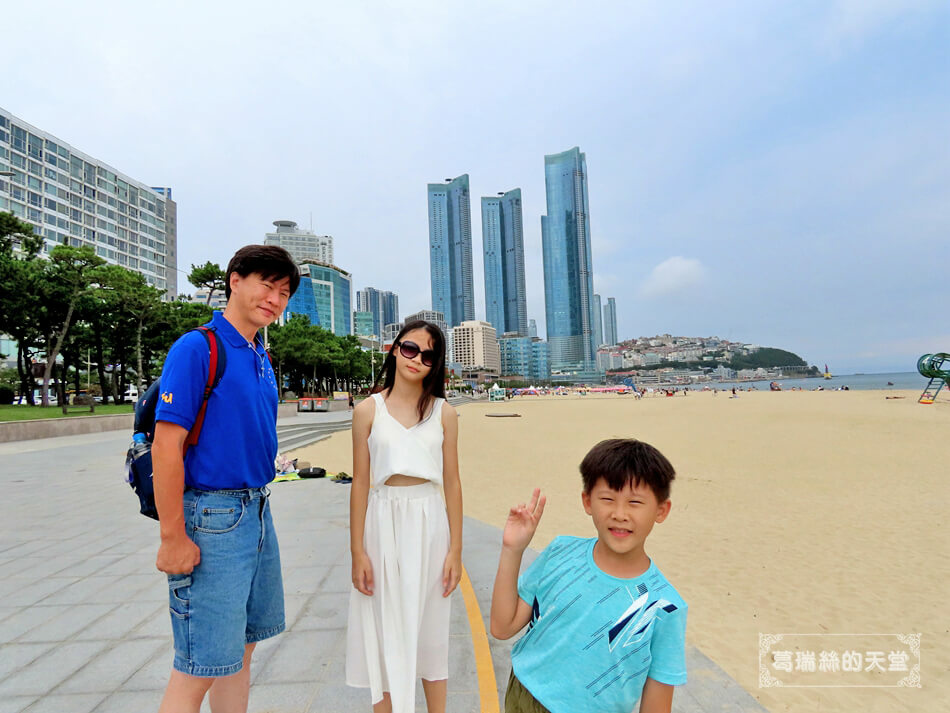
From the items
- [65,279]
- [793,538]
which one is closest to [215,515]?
[793,538]

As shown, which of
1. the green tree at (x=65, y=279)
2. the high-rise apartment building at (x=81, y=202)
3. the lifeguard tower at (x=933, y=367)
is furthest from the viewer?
the high-rise apartment building at (x=81, y=202)

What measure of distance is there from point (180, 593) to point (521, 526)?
1140 millimetres

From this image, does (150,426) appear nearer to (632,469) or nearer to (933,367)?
(632,469)

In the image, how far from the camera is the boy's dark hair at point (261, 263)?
1811mm

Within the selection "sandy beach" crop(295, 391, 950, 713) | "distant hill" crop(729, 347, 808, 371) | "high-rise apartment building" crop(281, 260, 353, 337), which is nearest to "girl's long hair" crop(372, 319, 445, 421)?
"sandy beach" crop(295, 391, 950, 713)

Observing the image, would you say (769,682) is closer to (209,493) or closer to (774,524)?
(209,493)

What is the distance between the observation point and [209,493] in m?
1.65

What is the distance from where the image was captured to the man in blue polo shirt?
155 centimetres

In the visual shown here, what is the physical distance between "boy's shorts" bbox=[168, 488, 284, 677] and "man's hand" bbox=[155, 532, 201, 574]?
4 cm

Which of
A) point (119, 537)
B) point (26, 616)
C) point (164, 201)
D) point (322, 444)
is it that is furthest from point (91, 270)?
point (164, 201)

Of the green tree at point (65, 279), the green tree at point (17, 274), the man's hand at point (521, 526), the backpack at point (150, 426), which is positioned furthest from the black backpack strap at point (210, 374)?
the green tree at point (65, 279)

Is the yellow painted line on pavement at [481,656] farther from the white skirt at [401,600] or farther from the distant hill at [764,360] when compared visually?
the distant hill at [764,360]

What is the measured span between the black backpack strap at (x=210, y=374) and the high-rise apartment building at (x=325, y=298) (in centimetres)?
11472

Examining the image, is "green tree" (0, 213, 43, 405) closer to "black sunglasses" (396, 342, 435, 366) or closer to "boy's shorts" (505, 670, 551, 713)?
"black sunglasses" (396, 342, 435, 366)
